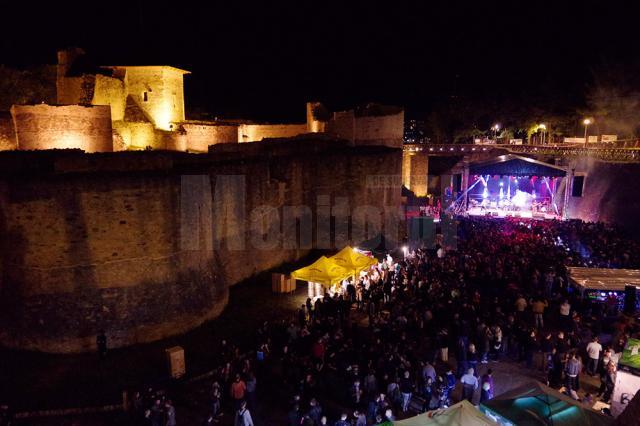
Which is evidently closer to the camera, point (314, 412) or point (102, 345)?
point (314, 412)

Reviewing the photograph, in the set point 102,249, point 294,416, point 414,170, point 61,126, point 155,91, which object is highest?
point 155,91

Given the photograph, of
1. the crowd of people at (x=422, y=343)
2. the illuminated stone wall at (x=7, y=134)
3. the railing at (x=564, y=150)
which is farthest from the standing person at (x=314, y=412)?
the railing at (x=564, y=150)

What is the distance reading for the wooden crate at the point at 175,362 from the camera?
A: 10.9 meters

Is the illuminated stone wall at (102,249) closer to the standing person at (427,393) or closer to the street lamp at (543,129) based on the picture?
the standing person at (427,393)

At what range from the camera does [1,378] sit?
10945mm

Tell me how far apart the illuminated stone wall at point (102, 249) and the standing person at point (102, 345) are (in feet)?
1.71

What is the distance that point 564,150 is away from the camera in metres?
29.1

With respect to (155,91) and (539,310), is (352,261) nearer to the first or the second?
(539,310)

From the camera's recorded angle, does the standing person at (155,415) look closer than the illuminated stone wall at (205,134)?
Yes

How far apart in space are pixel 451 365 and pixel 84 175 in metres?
9.71

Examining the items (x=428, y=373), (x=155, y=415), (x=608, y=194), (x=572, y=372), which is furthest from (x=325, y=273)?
(x=608, y=194)

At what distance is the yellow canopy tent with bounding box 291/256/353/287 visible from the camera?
13.8m

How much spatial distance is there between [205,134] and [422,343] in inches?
664

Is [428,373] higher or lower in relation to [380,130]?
lower
